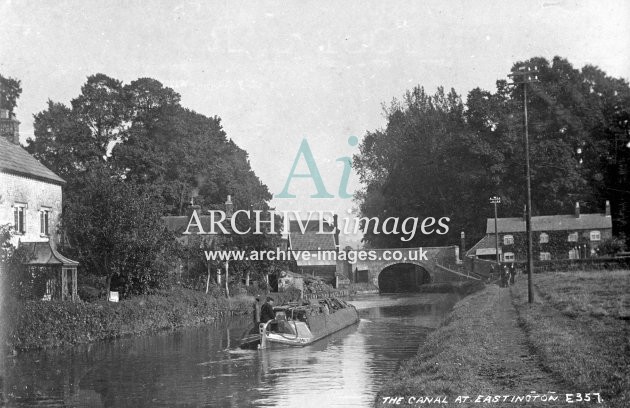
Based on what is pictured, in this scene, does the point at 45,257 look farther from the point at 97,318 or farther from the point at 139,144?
the point at 139,144

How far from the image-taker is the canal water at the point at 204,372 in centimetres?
1770

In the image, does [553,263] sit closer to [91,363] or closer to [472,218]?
[472,218]

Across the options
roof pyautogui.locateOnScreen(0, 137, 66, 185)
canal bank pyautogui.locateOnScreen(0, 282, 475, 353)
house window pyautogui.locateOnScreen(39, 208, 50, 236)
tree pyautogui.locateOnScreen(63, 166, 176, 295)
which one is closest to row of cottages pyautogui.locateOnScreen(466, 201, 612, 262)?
canal bank pyautogui.locateOnScreen(0, 282, 475, 353)

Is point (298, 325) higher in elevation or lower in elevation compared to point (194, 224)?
lower

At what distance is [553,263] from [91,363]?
43.4m

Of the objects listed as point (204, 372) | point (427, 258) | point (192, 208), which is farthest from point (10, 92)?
point (204, 372)

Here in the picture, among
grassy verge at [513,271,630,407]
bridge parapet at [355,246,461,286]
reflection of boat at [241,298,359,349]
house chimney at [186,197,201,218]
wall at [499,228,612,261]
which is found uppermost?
house chimney at [186,197,201,218]

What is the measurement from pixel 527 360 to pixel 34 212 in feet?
96.6

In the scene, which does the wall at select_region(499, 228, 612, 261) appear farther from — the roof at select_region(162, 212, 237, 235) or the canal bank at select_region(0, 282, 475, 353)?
the canal bank at select_region(0, 282, 475, 353)

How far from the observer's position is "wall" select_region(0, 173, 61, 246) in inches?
1443

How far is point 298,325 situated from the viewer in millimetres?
29125

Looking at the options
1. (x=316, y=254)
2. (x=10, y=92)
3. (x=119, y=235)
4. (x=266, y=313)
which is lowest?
(x=266, y=313)

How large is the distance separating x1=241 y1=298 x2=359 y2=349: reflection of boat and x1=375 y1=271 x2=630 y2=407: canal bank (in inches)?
226

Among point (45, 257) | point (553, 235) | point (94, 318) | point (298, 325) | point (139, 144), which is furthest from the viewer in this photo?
point (553, 235)
